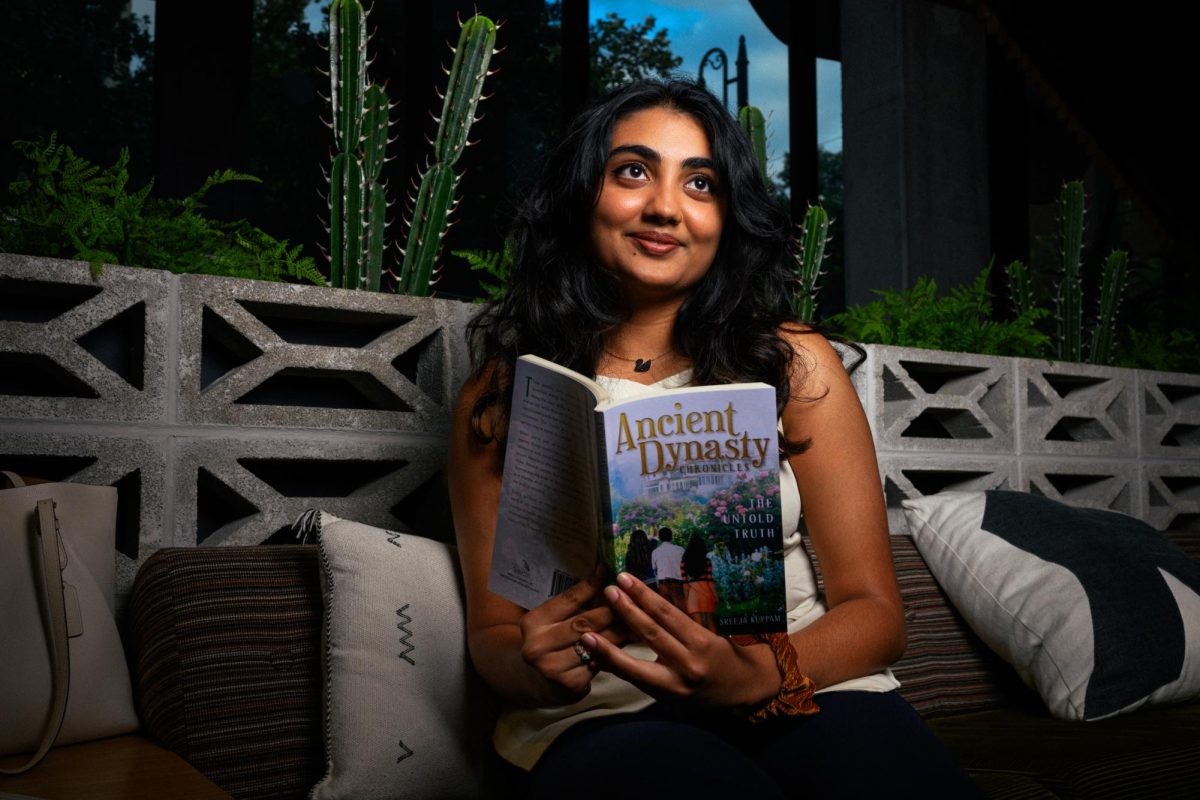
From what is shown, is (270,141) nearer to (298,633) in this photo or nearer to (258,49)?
(258,49)

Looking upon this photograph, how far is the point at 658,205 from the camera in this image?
1334 mm

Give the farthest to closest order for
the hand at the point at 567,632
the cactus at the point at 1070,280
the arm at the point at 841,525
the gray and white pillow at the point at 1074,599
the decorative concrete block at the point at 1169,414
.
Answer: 1. the cactus at the point at 1070,280
2. the decorative concrete block at the point at 1169,414
3. the gray and white pillow at the point at 1074,599
4. the arm at the point at 841,525
5. the hand at the point at 567,632

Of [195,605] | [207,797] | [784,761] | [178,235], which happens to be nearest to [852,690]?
[784,761]

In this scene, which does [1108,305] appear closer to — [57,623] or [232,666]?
[232,666]

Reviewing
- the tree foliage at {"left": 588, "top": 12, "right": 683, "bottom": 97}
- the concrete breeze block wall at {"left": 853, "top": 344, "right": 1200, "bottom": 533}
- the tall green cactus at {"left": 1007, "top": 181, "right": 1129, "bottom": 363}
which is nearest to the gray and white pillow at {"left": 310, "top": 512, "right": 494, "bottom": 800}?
the concrete breeze block wall at {"left": 853, "top": 344, "right": 1200, "bottom": 533}

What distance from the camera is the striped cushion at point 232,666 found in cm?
125

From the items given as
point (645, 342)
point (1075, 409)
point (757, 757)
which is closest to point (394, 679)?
point (757, 757)

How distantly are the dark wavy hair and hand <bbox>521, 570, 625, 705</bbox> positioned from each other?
0.38 metres

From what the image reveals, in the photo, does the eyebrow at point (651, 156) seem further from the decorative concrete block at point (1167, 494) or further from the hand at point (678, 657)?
the decorative concrete block at point (1167, 494)

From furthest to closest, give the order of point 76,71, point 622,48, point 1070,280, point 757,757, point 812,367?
1. point 622,48
2. point 76,71
3. point 1070,280
4. point 812,367
5. point 757,757

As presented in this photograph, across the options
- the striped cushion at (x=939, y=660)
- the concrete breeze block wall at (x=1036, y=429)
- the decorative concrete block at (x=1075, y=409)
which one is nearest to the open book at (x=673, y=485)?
the striped cushion at (x=939, y=660)

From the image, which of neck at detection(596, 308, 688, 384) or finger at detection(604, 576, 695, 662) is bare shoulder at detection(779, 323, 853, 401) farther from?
finger at detection(604, 576, 695, 662)

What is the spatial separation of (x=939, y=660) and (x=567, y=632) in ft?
3.43

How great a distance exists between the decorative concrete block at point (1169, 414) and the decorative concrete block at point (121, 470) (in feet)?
7.86
